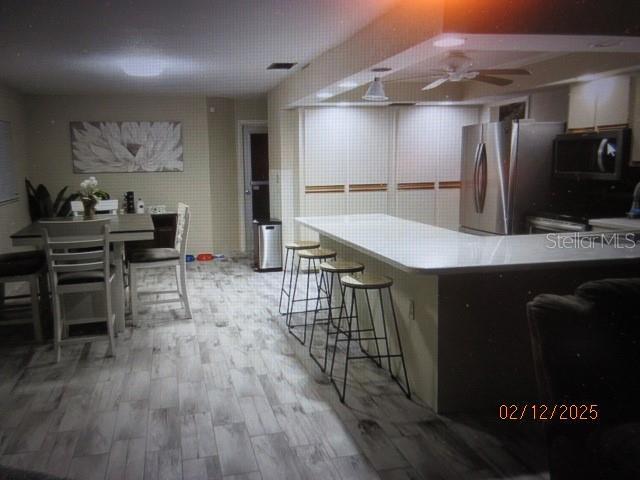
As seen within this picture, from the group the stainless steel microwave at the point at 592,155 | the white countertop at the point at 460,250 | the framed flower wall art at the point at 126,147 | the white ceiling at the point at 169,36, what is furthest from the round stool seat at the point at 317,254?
the framed flower wall art at the point at 126,147

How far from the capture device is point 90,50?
4102 mm

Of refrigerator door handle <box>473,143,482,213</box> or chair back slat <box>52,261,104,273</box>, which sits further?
refrigerator door handle <box>473,143,482,213</box>

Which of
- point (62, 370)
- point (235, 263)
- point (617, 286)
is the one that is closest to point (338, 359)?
point (62, 370)

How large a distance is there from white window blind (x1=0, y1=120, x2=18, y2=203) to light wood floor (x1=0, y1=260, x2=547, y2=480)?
7.16 ft

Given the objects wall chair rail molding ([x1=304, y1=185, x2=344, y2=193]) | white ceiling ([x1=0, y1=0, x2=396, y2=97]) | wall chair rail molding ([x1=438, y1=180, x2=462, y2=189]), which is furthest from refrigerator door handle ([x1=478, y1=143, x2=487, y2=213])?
white ceiling ([x1=0, y1=0, x2=396, y2=97])

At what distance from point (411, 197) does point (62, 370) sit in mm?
4132

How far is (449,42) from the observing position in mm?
2678

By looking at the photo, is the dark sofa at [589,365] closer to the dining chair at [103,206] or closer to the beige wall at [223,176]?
the dining chair at [103,206]

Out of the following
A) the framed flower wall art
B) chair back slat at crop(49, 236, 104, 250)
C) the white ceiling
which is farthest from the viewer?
the framed flower wall art

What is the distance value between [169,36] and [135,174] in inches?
153

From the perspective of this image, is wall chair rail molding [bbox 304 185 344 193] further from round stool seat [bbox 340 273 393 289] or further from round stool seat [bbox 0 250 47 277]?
round stool seat [bbox 340 273 393 289]

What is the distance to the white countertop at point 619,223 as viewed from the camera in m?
3.98

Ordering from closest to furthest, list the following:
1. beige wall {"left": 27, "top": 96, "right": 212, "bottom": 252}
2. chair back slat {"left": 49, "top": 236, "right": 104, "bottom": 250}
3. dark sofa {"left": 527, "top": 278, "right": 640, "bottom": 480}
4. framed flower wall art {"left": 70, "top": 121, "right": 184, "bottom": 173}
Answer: dark sofa {"left": 527, "top": 278, "right": 640, "bottom": 480} < chair back slat {"left": 49, "top": 236, "right": 104, "bottom": 250} < beige wall {"left": 27, "top": 96, "right": 212, "bottom": 252} < framed flower wall art {"left": 70, "top": 121, "right": 184, "bottom": 173}

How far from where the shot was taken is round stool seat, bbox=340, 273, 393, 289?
3020mm
